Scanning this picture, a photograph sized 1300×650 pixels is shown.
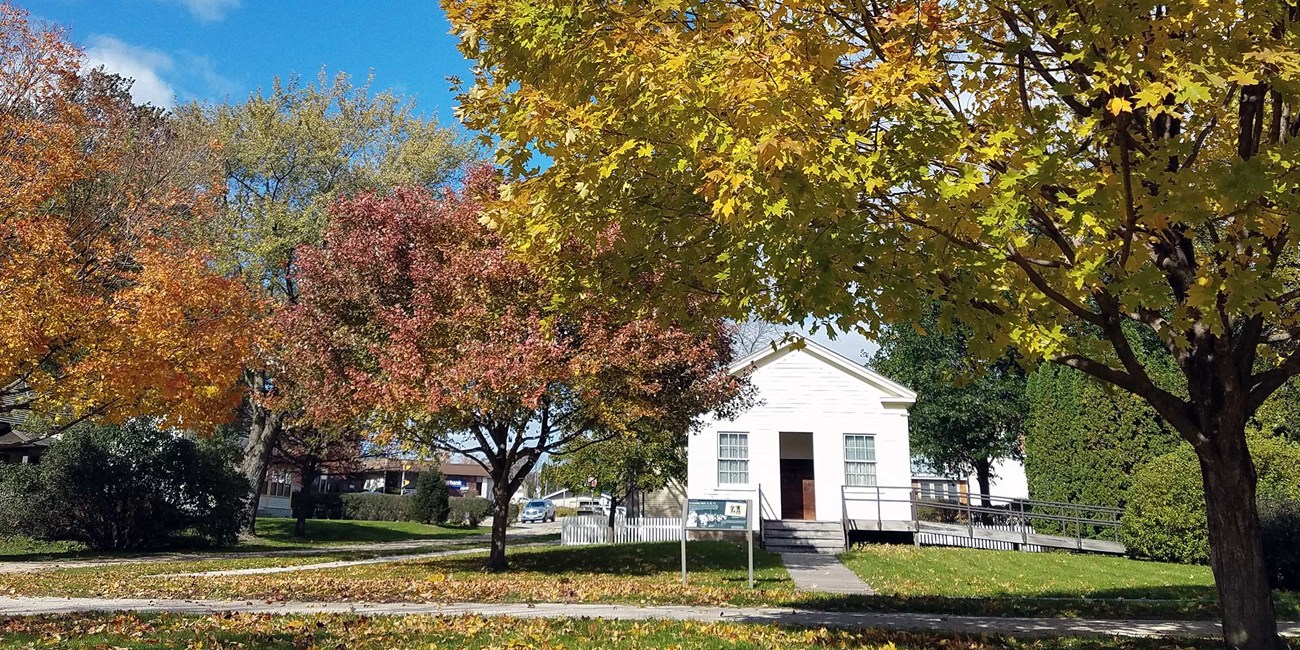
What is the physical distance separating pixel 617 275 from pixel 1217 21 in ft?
16.4

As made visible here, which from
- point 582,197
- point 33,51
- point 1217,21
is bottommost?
point 582,197

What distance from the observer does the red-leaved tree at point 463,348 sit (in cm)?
1299

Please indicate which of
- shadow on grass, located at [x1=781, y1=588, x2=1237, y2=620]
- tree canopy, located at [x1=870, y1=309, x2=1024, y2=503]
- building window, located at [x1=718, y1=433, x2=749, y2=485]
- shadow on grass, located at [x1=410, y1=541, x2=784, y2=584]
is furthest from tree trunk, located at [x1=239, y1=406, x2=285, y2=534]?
tree canopy, located at [x1=870, y1=309, x2=1024, y2=503]

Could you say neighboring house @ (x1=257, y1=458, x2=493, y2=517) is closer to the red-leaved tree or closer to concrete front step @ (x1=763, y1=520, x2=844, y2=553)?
concrete front step @ (x1=763, y1=520, x2=844, y2=553)

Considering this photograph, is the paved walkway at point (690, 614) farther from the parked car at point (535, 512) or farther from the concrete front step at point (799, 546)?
the parked car at point (535, 512)

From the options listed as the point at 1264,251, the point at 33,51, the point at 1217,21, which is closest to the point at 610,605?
the point at 1264,251

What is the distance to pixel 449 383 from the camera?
42.1 feet

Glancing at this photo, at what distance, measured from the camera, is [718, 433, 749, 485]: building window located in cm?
2325

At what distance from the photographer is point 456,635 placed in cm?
733

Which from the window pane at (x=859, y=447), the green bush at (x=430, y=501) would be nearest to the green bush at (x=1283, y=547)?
the window pane at (x=859, y=447)

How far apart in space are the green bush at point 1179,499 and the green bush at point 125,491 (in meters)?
24.8

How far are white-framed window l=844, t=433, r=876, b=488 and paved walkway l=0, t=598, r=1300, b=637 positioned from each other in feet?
45.7

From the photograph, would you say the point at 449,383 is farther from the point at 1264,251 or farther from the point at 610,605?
the point at 1264,251

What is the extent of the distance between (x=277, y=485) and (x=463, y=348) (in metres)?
52.9
